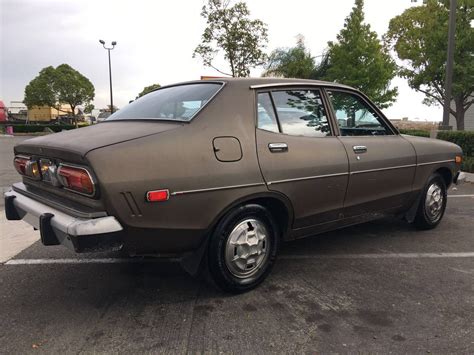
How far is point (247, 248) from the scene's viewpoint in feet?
10.3

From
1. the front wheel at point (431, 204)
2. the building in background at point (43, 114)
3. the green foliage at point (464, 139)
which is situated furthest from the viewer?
the building in background at point (43, 114)

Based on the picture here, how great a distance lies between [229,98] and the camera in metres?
3.18

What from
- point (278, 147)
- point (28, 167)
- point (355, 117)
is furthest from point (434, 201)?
point (28, 167)

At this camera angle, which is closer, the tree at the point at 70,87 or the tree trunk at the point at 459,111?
the tree trunk at the point at 459,111

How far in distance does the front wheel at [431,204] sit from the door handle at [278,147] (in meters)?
2.22

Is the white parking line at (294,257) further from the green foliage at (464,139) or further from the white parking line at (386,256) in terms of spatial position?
the green foliage at (464,139)

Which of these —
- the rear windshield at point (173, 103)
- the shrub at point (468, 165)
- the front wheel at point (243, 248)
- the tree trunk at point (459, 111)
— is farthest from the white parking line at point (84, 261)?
the tree trunk at point (459, 111)

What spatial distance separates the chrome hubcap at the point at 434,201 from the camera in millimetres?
4785

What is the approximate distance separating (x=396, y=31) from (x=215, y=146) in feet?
97.7

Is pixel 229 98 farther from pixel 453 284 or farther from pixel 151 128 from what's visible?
pixel 453 284

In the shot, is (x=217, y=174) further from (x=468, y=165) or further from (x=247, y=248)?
(x=468, y=165)

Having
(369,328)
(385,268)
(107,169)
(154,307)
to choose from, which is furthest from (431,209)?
(107,169)

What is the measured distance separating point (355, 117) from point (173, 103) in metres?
1.90

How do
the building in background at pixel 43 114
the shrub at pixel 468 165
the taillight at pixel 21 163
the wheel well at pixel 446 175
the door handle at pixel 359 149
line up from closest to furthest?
1. the taillight at pixel 21 163
2. the door handle at pixel 359 149
3. the wheel well at pixel 446 175
4. the shrub at pixel 468 165
5. the building in background at pixel 43 114
